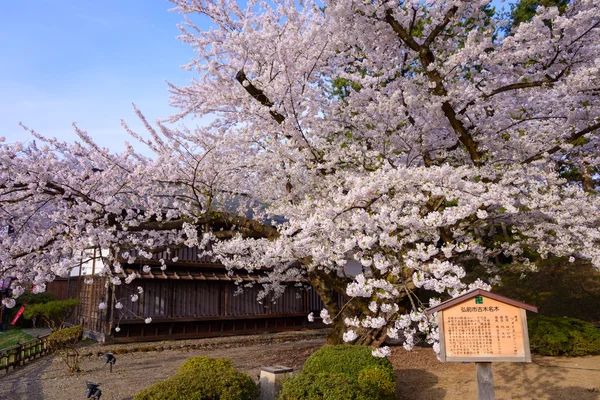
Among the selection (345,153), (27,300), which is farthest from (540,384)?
(27,300)

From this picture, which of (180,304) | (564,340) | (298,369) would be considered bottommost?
(298,369)

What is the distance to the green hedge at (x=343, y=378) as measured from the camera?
475 cm

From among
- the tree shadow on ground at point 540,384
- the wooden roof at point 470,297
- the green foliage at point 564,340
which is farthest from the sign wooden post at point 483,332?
the green foliage at point 564,340

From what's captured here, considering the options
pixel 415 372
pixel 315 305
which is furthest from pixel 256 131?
pixel 315 305

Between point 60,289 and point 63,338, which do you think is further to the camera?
point 60,289

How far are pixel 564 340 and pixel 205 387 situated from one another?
26.2 ft

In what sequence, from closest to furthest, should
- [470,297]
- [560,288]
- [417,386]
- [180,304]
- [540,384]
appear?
[470,297] < [540,384] < [417,386] < [180,304] < [560,288]

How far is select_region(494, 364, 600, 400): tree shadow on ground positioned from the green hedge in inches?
82.5

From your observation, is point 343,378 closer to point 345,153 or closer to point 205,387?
point 205,387

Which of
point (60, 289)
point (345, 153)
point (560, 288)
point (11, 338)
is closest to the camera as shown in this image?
point (345, 153)

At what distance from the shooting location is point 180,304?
45.8 feet

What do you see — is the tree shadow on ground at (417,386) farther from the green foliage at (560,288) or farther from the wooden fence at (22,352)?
the wooden fence at (22,352)

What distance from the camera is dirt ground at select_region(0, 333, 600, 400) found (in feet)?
21.8

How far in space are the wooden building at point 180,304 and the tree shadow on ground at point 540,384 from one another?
26.0 ft
